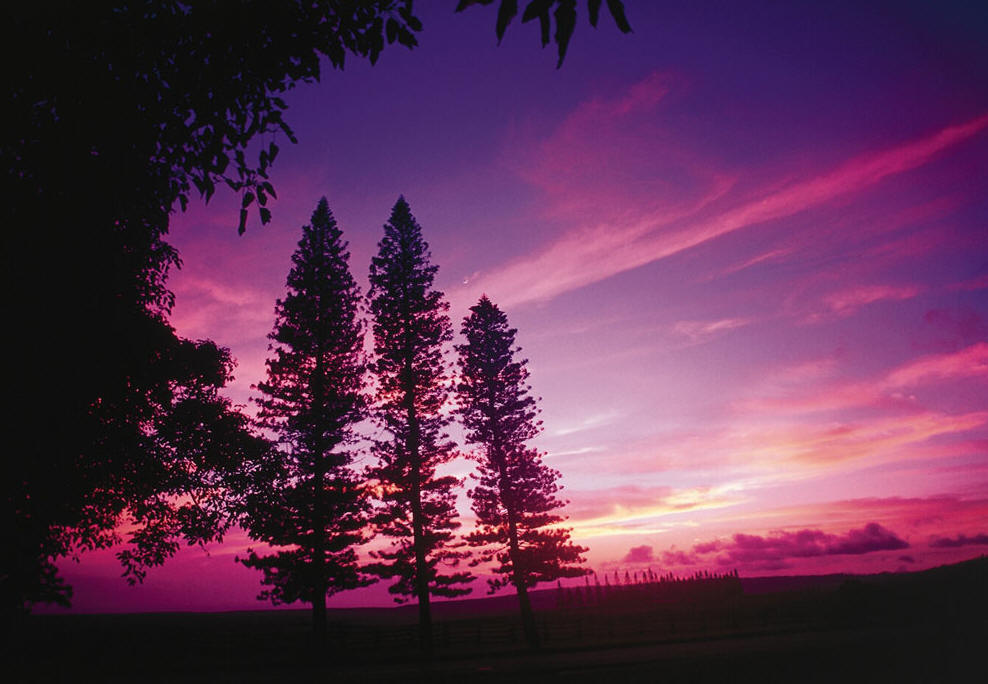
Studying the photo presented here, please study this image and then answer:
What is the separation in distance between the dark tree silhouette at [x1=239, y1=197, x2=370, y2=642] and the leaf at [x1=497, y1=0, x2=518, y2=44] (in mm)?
19224

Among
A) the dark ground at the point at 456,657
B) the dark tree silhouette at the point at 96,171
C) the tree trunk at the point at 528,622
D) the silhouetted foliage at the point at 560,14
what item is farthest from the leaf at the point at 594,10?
the tree trunk at the point at 528,622

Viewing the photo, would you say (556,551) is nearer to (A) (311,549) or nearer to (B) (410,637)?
(B) (410,637)

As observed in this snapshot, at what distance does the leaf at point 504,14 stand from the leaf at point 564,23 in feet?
0.68

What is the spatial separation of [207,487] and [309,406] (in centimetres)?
905

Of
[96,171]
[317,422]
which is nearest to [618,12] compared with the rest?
[96,171]

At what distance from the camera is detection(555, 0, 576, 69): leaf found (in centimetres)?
223

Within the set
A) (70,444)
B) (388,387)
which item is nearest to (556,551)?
(388,387)

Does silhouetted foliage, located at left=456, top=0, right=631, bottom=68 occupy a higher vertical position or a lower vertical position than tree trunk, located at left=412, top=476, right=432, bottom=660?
higher

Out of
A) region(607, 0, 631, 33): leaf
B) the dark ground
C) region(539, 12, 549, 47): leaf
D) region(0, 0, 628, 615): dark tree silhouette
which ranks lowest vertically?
the dark ground

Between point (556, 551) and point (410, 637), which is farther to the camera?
point (556, 551)

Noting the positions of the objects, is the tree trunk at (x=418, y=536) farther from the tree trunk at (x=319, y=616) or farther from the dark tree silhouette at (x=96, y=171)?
the dark tree silhouette at (x=96, y=171)

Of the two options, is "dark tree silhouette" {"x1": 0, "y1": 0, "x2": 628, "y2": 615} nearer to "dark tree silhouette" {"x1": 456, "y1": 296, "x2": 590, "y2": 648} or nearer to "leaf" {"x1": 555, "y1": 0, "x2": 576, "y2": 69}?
"leaf" {"x1": 555, "y1": 0, "x2": 576, "y2": 69}

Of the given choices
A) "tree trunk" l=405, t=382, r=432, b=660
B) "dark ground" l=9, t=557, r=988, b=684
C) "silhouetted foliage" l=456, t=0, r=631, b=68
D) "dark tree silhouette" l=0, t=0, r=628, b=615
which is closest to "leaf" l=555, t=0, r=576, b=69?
"silhouetted foliage" l=456, t=0, r=631, b=68

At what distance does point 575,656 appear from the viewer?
19.8 m
